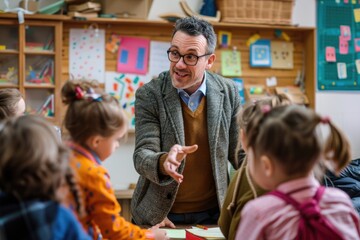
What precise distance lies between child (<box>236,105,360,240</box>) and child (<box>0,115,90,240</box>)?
0.45 meters

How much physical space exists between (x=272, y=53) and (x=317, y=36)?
511 millimetres

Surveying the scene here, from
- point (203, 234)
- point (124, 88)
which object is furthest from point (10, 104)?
point (124, 88)

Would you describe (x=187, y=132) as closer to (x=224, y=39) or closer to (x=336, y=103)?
(x=224, y=39)

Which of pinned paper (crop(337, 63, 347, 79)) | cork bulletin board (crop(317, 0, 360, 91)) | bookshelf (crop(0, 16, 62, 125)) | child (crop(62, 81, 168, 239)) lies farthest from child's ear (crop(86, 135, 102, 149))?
pinned paper (crop(337, 63, 347, 79))

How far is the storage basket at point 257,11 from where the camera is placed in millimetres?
4254

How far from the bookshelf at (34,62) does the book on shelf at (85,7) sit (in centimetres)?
15

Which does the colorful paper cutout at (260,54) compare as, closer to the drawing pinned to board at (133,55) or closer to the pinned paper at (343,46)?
the pinned paper at (343,46)

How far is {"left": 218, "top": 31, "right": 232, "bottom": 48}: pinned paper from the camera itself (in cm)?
439

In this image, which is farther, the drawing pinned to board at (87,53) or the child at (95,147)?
the drawing pinned to board at (87,53)

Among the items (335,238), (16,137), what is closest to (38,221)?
(16,137)

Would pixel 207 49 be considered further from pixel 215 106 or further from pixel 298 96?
pixel 298 96

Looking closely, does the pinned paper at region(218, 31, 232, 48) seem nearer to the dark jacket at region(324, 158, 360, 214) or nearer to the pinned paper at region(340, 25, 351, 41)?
the pinned paper at region(340, 25, 351, 41)

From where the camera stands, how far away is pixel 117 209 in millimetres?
1428

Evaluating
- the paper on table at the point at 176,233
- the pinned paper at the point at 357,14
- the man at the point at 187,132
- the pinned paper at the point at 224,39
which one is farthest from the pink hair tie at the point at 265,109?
the pinned paper at the point at 357,14
